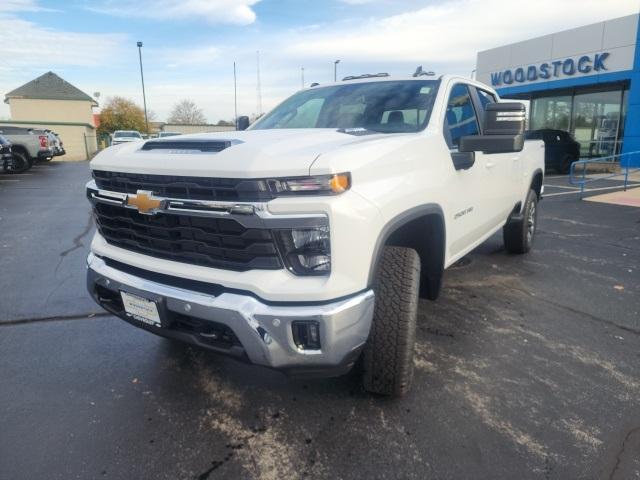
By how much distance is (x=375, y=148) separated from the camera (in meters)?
2.33

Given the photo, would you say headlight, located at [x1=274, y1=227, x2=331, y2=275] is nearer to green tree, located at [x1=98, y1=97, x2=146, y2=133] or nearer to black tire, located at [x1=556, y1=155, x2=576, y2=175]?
black tire, located at [x1=556, y1=155, x2=576, y2=175]

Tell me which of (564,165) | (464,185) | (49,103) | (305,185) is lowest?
(564,165)

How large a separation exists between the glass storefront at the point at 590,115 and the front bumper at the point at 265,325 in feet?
63.8

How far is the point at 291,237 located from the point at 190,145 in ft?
2.67

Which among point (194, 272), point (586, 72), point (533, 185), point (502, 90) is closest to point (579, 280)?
point (533, 185)

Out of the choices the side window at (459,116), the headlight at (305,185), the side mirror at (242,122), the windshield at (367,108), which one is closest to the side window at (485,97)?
the side window at (459,116)

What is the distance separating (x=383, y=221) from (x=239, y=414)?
1.32 metres

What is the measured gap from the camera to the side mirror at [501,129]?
288 centimetres

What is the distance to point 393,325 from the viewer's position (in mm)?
2434

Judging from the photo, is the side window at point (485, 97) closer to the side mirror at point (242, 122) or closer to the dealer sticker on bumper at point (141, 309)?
the side mirror at point (242, 122)

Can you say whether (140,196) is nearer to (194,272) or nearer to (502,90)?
(194,272)

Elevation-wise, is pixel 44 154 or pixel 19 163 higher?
pixel 44 154

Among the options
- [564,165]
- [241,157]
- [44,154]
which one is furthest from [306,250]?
[44,154]

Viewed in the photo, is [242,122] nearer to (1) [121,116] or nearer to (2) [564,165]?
(2) [564,165]
